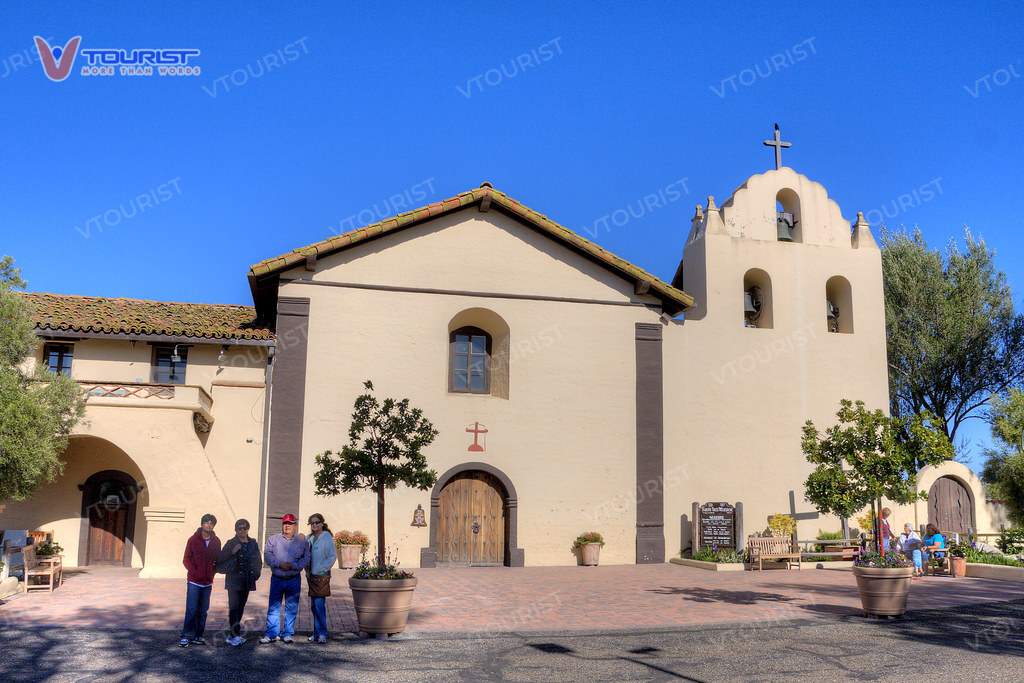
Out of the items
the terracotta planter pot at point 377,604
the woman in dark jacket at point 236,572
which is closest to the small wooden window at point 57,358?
the woman in dark jacket at point 236,572

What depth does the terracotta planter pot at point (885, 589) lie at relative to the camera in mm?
12398

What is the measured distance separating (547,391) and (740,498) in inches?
225

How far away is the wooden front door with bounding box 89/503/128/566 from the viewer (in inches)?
741

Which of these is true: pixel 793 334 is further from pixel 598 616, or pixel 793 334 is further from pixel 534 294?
pixel 598 616

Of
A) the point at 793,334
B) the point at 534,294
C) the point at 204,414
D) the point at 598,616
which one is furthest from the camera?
the point at 793,334

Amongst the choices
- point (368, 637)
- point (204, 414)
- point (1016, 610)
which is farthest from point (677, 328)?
point (368, 637)

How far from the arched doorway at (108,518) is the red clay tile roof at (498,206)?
18.5 feet

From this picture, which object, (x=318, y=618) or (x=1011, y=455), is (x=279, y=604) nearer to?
(x=318, y=618)

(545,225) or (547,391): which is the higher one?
(545,225)

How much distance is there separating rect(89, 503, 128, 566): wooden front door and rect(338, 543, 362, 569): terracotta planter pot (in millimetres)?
4937

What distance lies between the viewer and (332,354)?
19.7 m

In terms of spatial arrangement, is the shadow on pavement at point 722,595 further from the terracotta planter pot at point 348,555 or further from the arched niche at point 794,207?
the arched niche at point 794,207

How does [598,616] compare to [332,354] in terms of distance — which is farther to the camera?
[332,354]

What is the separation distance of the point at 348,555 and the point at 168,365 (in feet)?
20.0
